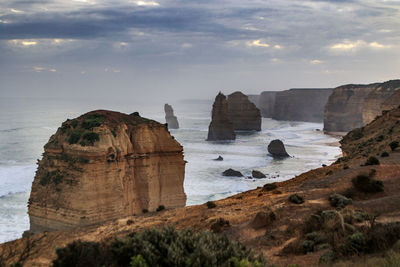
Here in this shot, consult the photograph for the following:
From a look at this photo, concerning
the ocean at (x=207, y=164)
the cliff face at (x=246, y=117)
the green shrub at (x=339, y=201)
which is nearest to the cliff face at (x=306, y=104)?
the cliff face at (x=246, y=117)

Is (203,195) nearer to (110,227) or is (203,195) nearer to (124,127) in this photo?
(124,127)

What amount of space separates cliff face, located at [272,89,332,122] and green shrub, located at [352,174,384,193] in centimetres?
13844

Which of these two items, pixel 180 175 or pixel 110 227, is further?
pixel 180 175

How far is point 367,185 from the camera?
14000 millimetres

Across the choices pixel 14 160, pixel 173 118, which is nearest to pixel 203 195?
A: pixel 14 160

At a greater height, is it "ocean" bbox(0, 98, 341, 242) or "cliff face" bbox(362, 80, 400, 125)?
"cliff face" bbox(362, 80, 400, 125)

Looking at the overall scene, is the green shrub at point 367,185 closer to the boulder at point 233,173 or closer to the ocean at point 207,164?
the ocean at point 207,164

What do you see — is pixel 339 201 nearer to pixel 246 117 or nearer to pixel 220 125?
pixel 220 125

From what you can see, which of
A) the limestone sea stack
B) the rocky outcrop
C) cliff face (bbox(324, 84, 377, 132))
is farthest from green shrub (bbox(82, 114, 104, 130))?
cliff face (bbox(324, 84, 377, 132))

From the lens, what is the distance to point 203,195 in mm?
37969

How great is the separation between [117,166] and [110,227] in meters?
5.87

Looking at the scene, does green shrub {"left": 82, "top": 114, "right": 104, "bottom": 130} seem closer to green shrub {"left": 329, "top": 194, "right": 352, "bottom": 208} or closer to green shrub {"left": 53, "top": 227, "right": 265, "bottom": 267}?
green shrub {"left": 329, "top": 194, "right": 352, "bottom": 208}

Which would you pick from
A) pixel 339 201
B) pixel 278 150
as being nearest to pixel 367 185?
pixel 339 201

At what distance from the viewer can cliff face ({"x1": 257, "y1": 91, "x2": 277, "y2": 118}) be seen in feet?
570
